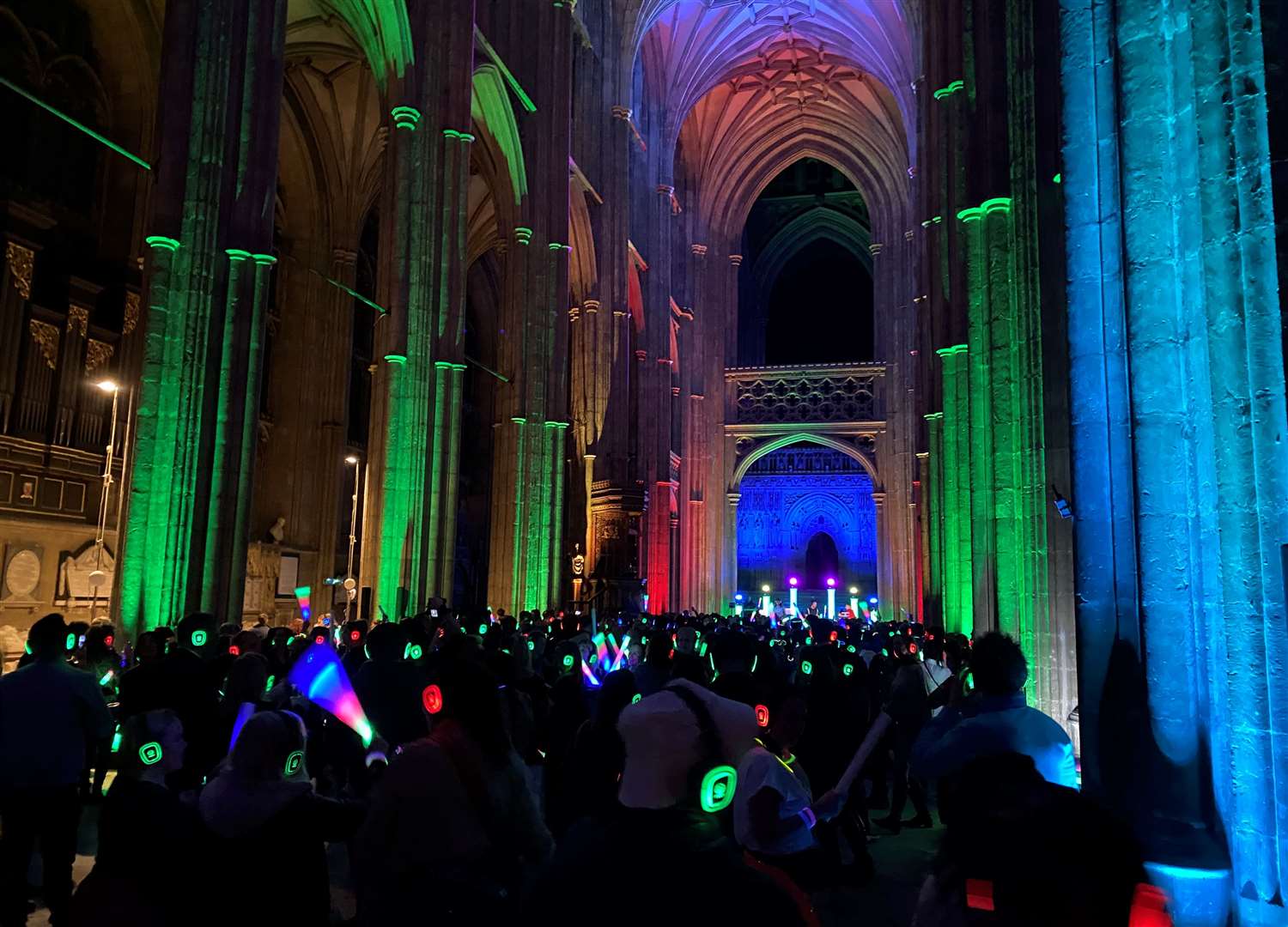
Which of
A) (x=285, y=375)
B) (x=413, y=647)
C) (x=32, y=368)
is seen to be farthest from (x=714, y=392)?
(x=413, y=647)

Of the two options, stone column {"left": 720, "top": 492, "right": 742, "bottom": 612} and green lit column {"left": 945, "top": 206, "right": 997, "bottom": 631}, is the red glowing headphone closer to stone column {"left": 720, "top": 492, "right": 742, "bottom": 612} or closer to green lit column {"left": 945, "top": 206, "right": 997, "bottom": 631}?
green lit column {"left": 945, "top": 206, "right": 997, "bottom": 631}

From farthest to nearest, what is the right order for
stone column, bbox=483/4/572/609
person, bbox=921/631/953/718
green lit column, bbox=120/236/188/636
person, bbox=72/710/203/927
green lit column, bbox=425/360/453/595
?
stone column, bbox=483/4/572/609 < green lit column, bbox=425/360/453/595 < green lit column, bbox=120/236/188/636 < person, bbox=921/631/953/718 < person, bbox=72/710/203/927

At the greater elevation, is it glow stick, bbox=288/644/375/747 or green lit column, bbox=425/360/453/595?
green lit column, bbox=425/360/453/595

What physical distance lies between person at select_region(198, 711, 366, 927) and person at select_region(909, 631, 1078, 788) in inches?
65.9

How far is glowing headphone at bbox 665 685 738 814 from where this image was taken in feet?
5.46

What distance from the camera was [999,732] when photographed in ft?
9.20

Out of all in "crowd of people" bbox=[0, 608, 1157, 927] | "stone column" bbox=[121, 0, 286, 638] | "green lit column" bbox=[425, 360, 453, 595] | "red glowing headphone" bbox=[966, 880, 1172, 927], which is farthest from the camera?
"green lit column" bbox=[425, 360, 453, 595]

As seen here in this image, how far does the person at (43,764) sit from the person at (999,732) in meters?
3.44

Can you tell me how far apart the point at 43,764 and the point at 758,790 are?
10.0ft

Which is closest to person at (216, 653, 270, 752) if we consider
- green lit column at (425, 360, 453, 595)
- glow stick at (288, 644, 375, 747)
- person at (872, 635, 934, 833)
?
glow stick at (288, 644, 375, 747)

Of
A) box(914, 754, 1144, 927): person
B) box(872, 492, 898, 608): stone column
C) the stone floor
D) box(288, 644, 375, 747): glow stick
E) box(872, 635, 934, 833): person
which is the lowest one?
the stone floor

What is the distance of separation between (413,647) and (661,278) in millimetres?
23860

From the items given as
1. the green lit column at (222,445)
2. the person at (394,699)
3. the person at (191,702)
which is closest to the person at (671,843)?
the person at (191,702)

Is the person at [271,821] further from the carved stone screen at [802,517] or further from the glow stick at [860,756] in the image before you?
the carved stone screen at [802,517]
